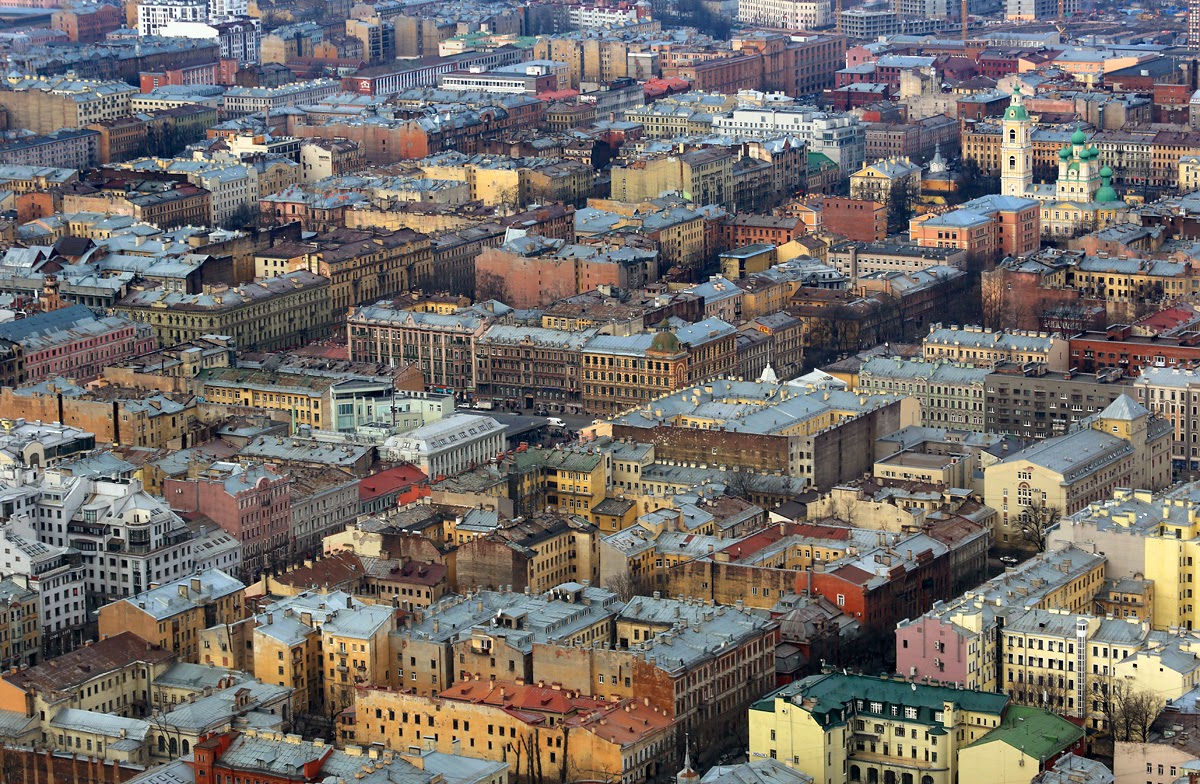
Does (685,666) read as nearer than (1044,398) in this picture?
Yes

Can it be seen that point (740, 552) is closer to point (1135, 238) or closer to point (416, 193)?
point (1135, 238)

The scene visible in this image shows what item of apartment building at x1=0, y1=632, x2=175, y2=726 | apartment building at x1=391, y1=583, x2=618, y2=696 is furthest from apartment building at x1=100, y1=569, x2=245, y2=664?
apartment building at x1=391, y1=583, x2=618, y2=696

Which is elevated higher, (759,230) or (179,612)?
(759,230)

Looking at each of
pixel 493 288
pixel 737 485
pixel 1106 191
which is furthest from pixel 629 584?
pixel 1106 191

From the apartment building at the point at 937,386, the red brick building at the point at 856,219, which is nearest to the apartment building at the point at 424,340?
the apartment building at the point at 937,386

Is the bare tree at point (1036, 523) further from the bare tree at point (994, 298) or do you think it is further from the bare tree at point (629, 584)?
the bare tree at point (994, 298)

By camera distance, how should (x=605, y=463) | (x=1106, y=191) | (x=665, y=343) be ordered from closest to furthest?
(x=605, y=463) < (x=665, y=343) < (x=1106, y=191)

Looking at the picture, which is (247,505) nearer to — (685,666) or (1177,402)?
(685,666)
